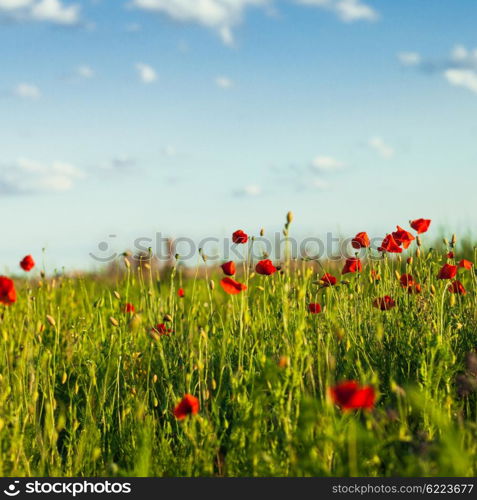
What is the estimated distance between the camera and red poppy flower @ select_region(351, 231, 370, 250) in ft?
12.7

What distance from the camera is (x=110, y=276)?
7352 mm

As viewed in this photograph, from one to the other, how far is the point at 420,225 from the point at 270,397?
1768 millimetres

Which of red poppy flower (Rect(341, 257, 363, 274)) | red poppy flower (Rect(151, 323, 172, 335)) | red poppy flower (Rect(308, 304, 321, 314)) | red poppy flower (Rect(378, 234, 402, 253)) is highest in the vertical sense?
red poppy flower (Rect(378, 234, 402, 253))

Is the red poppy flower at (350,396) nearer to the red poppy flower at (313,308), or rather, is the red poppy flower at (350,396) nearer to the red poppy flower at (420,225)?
the red poppy flower at (313,308)

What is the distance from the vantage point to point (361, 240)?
12.8 feet

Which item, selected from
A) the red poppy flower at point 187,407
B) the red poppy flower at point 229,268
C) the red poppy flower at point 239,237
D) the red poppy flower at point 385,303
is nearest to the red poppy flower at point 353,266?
the red poppy flower at point 385,303

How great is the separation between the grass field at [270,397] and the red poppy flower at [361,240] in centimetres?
19

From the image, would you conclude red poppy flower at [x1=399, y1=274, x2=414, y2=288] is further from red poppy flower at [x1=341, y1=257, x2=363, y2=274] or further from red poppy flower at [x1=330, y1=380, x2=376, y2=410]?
red poppy flower at [x1=330, y1=380, x2=376, y2=410]

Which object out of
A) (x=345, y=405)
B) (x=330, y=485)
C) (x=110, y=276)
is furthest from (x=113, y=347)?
(x=110, y=276)

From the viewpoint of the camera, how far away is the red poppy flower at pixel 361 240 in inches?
153

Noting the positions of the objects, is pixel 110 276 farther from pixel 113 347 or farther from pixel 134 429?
pixel 134 429

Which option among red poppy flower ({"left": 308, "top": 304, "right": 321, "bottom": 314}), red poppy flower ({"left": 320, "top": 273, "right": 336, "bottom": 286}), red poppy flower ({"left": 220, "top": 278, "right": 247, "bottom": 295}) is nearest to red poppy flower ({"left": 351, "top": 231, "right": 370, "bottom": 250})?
red poppy flower ({"left": 320, "top": 273, "right": 336, "bottom": 286})

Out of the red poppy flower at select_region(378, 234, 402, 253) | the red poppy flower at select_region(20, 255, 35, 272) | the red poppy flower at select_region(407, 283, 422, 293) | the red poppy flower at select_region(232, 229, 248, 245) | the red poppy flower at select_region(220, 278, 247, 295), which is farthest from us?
the red poppy flower at select_region(407, 283, 422, 293)

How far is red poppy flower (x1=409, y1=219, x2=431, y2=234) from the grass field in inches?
13.3
